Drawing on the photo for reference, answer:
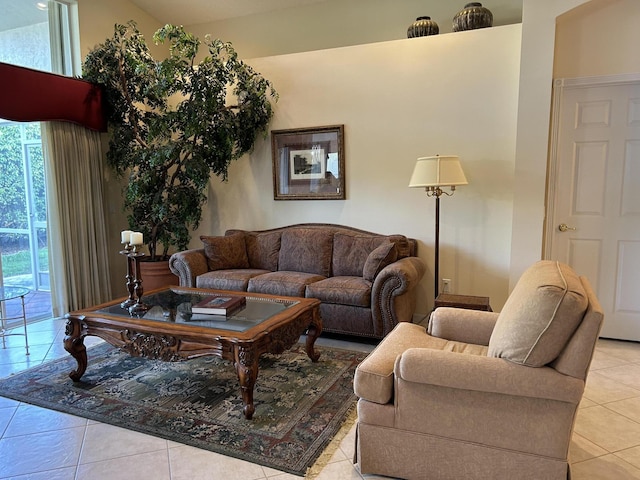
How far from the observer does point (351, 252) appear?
4121 mm

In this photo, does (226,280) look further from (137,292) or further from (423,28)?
(423,28)

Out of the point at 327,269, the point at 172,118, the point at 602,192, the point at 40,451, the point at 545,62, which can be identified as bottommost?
the point at 40,451

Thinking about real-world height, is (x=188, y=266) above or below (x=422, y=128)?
below

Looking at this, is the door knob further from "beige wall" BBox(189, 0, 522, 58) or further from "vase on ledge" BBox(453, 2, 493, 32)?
"beige wall" BBox(189, 0, 522, 58)

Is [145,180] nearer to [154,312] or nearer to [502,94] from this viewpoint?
[154,312]

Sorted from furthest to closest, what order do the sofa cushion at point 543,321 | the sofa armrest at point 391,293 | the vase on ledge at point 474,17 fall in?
the vase on ledge at point 474,17 < the sofa armrest at point 391,293 < the sofa cushion at point 543,321

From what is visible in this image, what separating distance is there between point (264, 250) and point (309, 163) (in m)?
1.03

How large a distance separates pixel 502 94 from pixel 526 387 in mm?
2914

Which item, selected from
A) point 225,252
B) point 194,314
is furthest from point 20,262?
point 194,314

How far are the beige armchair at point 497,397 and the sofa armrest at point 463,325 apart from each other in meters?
0.40

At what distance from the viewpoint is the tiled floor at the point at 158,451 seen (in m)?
1.96

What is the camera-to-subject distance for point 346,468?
200cm

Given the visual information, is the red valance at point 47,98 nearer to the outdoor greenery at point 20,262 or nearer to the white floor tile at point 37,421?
the outdoor greenery at point 20,262

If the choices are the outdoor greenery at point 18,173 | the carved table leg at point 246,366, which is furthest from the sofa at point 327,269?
the outdoor greenery at point 18,173
